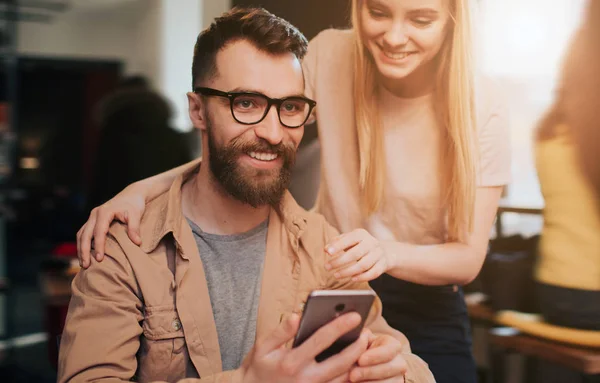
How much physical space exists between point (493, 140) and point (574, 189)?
0.36 meters

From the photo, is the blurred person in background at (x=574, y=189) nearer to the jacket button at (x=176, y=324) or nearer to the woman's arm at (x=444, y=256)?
the woman's arm at (x=444, y=256)

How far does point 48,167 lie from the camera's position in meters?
2.18

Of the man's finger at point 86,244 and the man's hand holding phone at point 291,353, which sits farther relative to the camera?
the man's finger at point 86,244

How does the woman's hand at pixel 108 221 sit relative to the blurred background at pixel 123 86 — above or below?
below

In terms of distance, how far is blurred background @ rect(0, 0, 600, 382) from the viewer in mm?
1714

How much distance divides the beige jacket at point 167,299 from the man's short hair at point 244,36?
1.03ft

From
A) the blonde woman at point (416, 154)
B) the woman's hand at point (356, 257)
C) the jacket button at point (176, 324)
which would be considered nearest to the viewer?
the jacket button at point (176, 324)

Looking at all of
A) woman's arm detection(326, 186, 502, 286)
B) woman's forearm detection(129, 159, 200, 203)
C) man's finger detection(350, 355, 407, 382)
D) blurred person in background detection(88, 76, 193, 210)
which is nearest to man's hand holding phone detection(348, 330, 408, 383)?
man's finger detection(350, 355, 407, 382)

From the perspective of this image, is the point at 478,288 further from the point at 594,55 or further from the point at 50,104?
the point at 50,104

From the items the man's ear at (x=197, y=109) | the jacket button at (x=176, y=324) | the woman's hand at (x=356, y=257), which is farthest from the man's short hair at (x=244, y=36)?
the jacket button at (x=176, y=324)

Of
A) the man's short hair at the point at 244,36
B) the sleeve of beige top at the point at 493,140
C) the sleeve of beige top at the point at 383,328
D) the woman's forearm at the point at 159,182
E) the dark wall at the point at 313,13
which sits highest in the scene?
the dark wall at the point at 313,13

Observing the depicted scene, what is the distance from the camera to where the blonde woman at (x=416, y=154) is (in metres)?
1.62

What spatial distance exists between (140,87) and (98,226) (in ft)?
2.28

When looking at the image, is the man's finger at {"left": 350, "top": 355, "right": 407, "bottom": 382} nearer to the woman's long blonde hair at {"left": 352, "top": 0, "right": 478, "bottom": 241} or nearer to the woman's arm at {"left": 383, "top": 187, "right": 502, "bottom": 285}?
the woman's arm at {"left": 383, "top": 187, "right": 502, "bottom": 285}
